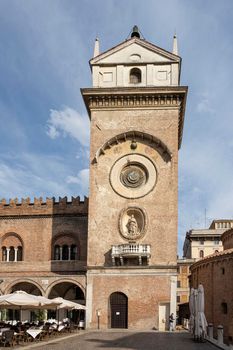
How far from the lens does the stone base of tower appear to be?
37.2 m

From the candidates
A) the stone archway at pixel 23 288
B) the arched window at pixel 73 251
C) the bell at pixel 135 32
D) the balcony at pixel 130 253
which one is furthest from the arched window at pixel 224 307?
the bell at pixel 135 32

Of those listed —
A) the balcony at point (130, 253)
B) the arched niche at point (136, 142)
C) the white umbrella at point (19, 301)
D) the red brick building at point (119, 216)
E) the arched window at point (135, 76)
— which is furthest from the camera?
the arched window at point (135, 76)

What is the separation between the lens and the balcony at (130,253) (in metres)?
37.9

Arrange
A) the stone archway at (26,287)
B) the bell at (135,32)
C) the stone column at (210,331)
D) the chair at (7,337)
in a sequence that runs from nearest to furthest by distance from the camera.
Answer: the chair at (7,337), the stone column at (210,331), the stone archway at (26,287), the bell at (135,32)

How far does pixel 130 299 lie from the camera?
37750 millimetres

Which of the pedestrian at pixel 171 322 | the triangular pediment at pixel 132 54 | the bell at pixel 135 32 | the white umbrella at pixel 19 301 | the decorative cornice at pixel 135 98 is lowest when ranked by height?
the pedestrian at pixel 171 322

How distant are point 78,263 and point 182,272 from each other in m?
37.4

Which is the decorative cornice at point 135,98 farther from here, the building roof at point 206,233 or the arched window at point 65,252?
the building roof at point 206,233

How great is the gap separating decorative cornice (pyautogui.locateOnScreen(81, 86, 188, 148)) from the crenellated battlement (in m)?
8.47

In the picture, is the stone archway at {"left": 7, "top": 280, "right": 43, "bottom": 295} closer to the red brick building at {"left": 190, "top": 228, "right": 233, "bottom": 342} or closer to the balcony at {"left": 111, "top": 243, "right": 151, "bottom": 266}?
the balcony at {"left": 111, "top": 243, "right": 151, "bottom": 266}

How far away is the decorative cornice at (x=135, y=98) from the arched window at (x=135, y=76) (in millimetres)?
2208

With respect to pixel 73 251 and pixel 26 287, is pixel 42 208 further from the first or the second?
pixel 26 287

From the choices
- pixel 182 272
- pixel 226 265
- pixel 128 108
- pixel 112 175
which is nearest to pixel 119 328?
pixel 226 265

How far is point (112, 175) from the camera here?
41.1 m
